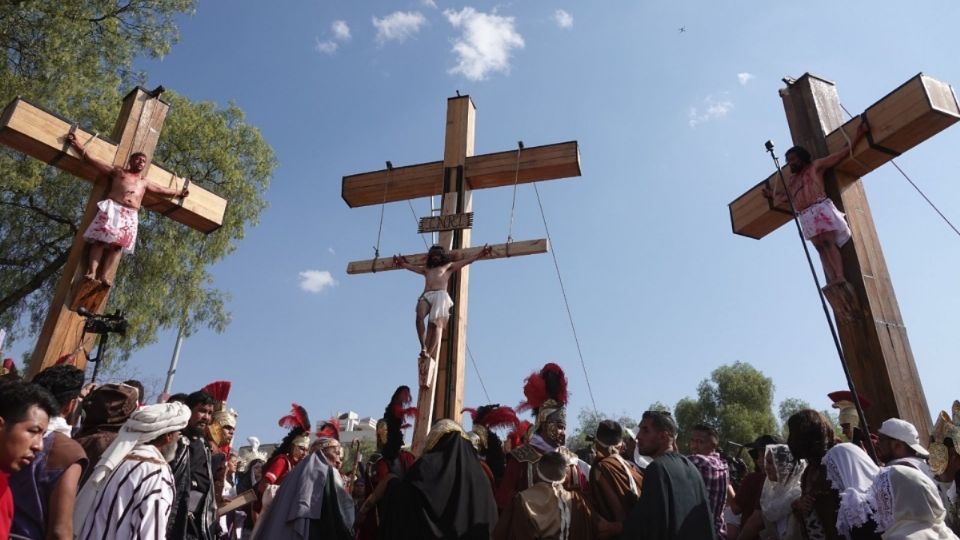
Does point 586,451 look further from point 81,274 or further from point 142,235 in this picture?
point 142,235

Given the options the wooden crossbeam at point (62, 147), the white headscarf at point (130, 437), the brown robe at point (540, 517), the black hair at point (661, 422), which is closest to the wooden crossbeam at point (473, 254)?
the wooden crossbeam at point (62, 147)

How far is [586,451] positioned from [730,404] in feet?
112

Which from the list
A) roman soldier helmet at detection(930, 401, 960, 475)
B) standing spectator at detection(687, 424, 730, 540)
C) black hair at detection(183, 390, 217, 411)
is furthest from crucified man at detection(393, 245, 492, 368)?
roman soldier helmet at detection(930, 401, 960, 475)

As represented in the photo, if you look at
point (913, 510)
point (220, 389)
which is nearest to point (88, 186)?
point (220, 389)

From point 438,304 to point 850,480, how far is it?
422 centimetres

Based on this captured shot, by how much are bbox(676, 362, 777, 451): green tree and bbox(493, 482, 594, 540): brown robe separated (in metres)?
32.6

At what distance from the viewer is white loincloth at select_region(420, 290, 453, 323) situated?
22.2 feet

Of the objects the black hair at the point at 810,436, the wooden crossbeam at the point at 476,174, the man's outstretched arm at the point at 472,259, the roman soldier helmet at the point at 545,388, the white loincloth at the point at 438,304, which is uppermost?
the wooden crossbeam at the point at 476,174

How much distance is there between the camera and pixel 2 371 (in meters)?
5.84

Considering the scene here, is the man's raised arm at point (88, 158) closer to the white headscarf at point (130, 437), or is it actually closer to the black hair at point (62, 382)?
the black hair at point (62, 382)

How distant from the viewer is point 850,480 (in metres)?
3.37

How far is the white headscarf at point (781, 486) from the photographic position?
4.00 meters

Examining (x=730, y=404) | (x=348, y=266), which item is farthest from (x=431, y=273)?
(x=730, y=404)

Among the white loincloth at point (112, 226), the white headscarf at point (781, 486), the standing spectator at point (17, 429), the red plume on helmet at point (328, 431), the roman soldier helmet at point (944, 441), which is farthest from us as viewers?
the white loincloth at point (112, 226)
